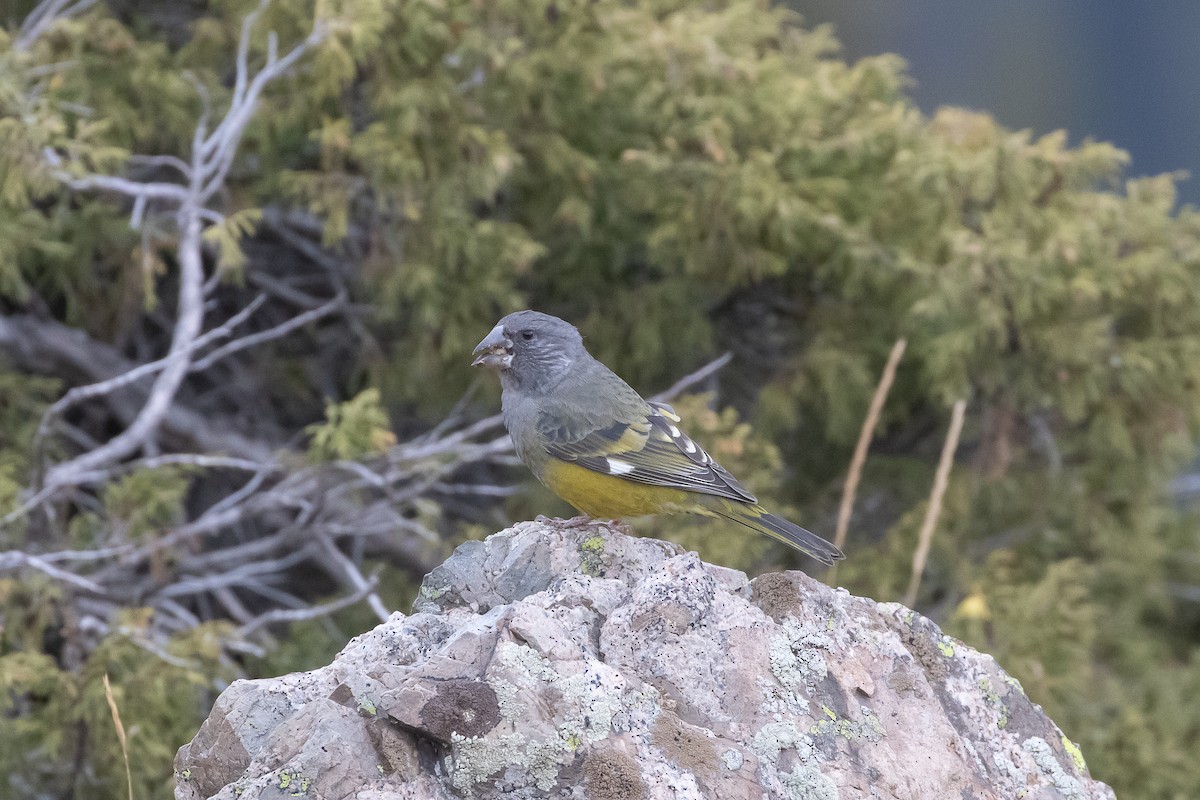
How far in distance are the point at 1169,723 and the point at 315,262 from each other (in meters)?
4.58

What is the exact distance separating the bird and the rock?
545 mm

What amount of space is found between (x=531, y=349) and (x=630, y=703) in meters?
1.53

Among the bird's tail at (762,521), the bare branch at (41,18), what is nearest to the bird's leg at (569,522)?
the bird's tail at (762,521)

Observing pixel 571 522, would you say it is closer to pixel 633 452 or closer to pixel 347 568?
pixel 633 452

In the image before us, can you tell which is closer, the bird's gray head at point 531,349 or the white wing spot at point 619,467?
the white wing spot at point 619,467

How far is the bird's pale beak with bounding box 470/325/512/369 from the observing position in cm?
364

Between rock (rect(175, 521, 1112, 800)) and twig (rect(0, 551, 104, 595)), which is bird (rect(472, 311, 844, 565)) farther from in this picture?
twig (rect(0, 551, 104, 595))

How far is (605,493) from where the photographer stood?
3.43 metres

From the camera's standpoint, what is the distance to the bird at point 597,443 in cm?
343

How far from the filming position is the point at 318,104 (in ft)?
17.4

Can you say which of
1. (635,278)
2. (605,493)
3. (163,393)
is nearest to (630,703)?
(605,493)

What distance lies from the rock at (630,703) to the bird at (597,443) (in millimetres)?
545

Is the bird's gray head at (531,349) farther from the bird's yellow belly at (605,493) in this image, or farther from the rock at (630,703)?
the rock at (630,703)

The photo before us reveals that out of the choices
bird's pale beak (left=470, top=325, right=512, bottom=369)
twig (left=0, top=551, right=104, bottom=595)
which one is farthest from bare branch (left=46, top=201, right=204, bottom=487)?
bird's pale beak (left=470, top=325, right=512, bottom=369)
